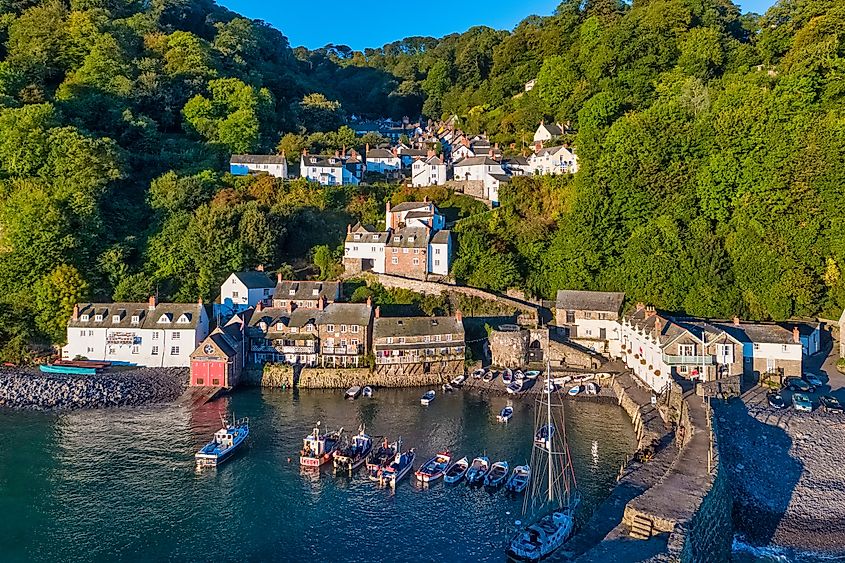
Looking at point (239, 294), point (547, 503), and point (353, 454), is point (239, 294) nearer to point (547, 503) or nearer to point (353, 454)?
point (353, 454)

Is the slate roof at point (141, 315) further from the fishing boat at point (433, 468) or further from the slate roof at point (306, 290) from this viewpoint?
the fishing boat at point (433, 468)

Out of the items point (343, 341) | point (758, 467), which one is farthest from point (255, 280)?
point (758, 467)

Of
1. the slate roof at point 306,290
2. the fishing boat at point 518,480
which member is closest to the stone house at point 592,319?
the slate roof at point 306,290

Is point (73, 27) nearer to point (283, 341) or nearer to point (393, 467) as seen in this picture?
point (283, 341)

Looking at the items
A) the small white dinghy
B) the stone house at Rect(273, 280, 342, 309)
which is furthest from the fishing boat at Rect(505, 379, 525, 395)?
the stone house at Rect(273, 280, 342, 309)

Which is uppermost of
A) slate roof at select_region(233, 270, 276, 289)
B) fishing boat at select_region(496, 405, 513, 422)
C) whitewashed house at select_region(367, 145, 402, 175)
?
whitewashed house at select_region(367, 145, 402, 175)

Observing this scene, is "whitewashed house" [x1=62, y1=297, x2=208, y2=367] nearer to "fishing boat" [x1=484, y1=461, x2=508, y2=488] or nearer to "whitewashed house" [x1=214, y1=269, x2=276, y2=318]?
"whitewashed house" [x1=214, y1=269, x2=276, y2=318]

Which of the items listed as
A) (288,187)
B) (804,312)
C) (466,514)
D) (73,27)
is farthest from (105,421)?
(73,27)
